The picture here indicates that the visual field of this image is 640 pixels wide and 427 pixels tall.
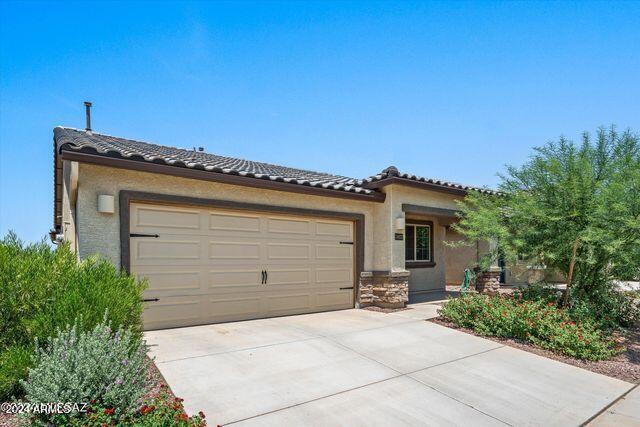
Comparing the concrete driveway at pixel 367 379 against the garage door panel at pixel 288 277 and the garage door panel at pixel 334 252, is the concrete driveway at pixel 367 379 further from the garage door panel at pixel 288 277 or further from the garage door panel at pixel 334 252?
the garage door panel at pixel 334 252

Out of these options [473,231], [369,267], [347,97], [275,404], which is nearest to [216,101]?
[347,97]

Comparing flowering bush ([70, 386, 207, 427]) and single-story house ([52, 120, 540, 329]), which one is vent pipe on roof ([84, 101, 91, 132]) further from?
flowering bush ([70, 386, 207, 427])

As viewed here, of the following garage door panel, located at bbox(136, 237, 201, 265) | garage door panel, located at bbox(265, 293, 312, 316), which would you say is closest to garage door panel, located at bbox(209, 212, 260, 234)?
garage door panel, located at bbox(136, 237, 201, 265)

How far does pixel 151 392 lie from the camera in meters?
3.89

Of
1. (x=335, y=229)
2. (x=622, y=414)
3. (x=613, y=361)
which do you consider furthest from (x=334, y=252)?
(x=622, y=414)

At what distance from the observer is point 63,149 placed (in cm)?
559

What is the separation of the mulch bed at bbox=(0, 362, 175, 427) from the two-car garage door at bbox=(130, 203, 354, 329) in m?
2.43

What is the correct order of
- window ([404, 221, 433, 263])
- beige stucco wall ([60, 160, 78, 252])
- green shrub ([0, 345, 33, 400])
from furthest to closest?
window ([404, 221, 433, 263]) < beige stucco wall ([60, 160, 78, 252]) < green shrub ([0, 345, 33, 400])

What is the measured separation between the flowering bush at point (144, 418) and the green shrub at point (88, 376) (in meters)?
0.06

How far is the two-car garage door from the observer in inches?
265

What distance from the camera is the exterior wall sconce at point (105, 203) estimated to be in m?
6.08

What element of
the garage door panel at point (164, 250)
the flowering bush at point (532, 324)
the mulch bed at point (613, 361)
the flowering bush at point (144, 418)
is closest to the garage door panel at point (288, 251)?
the garage door panel at point (164, 250)

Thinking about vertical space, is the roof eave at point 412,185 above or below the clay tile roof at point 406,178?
below

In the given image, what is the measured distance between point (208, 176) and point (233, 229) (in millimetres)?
1320
